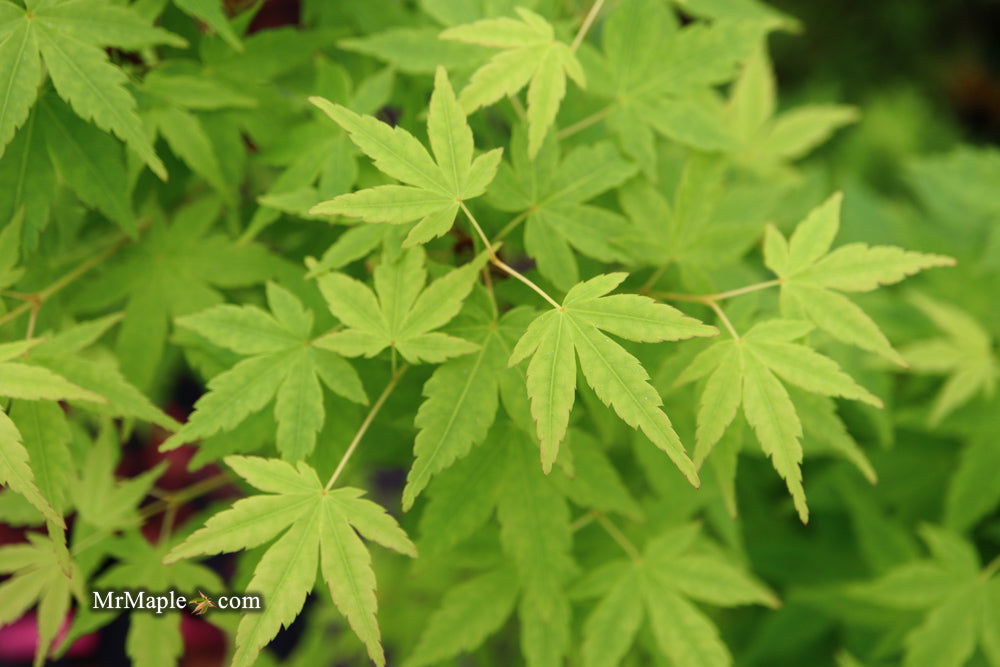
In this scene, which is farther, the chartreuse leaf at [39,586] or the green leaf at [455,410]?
the chartreuse leaf at [39,586]

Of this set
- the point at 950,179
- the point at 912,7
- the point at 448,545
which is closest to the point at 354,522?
the point at 448,545

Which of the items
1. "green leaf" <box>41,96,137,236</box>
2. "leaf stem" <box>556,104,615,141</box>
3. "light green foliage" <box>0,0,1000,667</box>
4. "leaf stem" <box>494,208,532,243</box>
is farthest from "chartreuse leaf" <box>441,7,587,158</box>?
"green leaf" <box>41,96,137,236</box>

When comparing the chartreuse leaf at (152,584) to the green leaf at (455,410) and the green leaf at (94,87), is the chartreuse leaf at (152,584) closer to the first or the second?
the green leaf at (455,410)

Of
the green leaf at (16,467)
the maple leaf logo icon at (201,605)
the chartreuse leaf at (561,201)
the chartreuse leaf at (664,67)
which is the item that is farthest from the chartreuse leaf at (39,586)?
the chartreuse leaf at (664,67)

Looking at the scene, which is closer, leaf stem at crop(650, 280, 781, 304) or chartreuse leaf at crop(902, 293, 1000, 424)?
leaf stem at crop(650, 280, 781, 304)

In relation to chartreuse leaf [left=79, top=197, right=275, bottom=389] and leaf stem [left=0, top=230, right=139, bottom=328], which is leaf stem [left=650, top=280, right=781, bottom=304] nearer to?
chartreuse leaf [left=79, top=197, right=275, bottom=389]

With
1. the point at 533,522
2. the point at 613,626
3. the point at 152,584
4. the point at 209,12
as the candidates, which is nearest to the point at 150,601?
the point at 152,584

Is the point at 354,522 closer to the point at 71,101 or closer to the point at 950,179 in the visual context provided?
the point at 71,101
